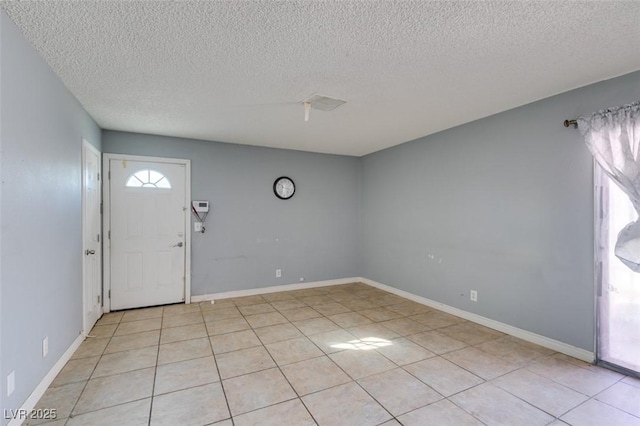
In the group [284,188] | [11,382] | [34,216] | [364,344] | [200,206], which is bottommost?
[364,344]

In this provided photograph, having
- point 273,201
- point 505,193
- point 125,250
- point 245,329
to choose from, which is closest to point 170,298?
point 125,250

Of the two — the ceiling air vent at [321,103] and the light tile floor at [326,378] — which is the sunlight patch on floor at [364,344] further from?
the ceiling air vent at [321,103]

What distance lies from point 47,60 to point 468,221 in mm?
4235

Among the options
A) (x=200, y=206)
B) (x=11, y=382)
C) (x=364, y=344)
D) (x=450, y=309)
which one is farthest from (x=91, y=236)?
(x=450, y=309)

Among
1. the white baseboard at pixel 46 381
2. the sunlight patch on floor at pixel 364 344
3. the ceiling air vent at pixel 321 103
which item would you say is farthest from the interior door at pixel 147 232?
the sunlight patch on floor at pixel 364 344

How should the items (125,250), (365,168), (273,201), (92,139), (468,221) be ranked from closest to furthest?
(92,139) < (468,221) < (125,250) < (273,201) < (365,168)

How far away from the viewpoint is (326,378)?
7.81 ft

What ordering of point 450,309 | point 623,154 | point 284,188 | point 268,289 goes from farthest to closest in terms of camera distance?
point 284,188, point 268,289, point 450,309, point 623,154

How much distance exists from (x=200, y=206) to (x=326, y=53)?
10.1 ft

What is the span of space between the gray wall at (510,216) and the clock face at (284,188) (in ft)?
5.64

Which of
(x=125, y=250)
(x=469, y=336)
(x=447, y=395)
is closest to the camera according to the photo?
(x=447, y=395)

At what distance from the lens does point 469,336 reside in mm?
3193

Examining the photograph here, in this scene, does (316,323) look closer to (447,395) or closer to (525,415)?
(447,395)

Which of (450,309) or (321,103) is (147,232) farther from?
(450,309)
